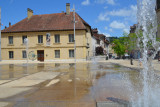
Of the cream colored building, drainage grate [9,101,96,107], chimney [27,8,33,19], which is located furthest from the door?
drainage grate [9,101,96,107]

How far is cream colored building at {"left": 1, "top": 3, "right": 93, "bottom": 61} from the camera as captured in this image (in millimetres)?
31125

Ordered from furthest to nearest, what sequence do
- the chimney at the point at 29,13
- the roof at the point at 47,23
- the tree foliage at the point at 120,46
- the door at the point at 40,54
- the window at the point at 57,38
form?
the tree foliage at the point at 120,46, the chimney at the point at 29,13, the door at the point at 40,54, the window at the point at 57,38, the roof at the point at 47,23

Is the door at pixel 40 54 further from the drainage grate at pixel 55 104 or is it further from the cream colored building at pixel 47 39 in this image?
the drainage grate at pixel 55 104

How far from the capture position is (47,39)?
31953 millimetres

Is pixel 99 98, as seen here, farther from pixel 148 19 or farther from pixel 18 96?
pixel 148 19

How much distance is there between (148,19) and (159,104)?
12.1ft

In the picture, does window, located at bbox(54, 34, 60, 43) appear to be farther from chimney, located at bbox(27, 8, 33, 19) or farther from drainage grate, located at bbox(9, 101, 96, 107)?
drainage grate, located at bbox(9, 101, 96, 107)

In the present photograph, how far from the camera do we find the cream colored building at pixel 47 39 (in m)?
31.1

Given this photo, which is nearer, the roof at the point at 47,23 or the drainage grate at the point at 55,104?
the drainage grate at the point at 55,104

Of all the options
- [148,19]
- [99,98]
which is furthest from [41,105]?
[148,19]

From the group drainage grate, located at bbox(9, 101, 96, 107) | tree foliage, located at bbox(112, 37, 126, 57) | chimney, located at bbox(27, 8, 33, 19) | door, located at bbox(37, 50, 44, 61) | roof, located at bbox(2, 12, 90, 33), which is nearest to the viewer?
drainage grate, located at bbox(9, 101, 96, 107)

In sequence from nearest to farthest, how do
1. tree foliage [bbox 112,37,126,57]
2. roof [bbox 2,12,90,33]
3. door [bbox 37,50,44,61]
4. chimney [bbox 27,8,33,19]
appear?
1. roof [bbox 2,12,90,33]
2. door [bbox 37,50,44,61]
3. chimney [bbox 27,8,33,19]
4. tree foliage [bbox 112,37,126,57]

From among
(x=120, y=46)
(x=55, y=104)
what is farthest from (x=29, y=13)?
(x=55, y=104)

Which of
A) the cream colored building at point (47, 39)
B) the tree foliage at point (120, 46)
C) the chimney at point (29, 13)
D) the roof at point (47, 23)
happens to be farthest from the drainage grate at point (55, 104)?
the tree foliage at point (120, 46)
